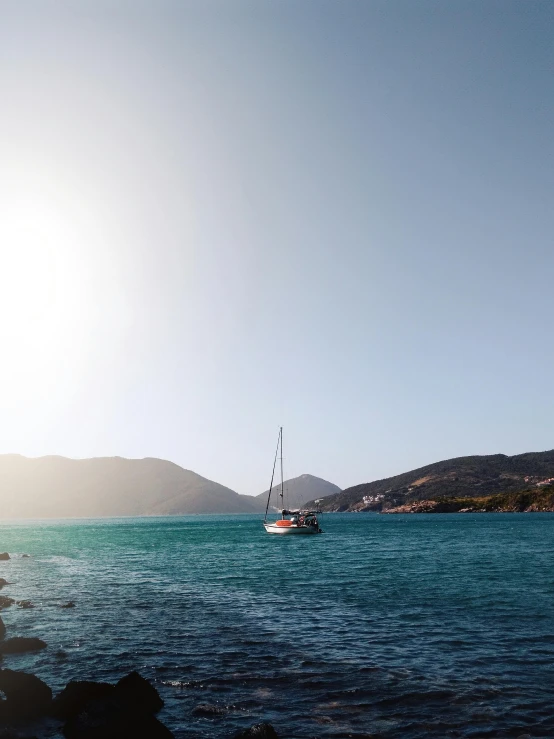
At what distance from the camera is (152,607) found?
38.4m

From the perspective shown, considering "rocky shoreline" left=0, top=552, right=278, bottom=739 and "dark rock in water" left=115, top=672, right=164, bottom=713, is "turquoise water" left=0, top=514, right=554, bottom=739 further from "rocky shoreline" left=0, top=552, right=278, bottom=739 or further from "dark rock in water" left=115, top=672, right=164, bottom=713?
"rocky shoreline" left=0, top=552, right=278, bottom=739

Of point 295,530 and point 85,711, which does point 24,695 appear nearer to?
point 85,711

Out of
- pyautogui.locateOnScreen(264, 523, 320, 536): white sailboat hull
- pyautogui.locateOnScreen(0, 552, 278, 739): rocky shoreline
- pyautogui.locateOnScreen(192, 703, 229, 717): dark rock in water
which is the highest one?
pyautogui.locateOnScreen(0, 552, 278, 739): rocky shoreline

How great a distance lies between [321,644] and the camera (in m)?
26.8

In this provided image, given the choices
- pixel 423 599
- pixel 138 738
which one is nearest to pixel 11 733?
pixel 138 738

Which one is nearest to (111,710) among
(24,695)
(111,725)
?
(111,725)

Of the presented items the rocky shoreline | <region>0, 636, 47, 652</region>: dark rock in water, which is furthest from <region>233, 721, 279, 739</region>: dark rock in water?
<region>0, 636, 47, 652</region>: dark rock in water

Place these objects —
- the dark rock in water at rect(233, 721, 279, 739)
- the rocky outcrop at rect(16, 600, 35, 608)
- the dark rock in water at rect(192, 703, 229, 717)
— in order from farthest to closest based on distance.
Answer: the rocky outcrop at rect(16, 600, 35, 608) < the dark rock in water at rect(192, 703, 229, 717) < the dark rock in water at rect(233, 721, 279, 739)

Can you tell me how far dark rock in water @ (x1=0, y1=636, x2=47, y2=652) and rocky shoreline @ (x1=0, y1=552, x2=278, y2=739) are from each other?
7558 mm

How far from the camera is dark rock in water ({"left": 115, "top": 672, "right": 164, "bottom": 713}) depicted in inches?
708

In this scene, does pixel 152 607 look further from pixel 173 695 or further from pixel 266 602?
pixel 173 695

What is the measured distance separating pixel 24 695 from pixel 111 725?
505 centimetres

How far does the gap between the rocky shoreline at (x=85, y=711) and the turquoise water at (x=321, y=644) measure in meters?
1.45

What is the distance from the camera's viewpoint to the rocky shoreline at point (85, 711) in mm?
16188
